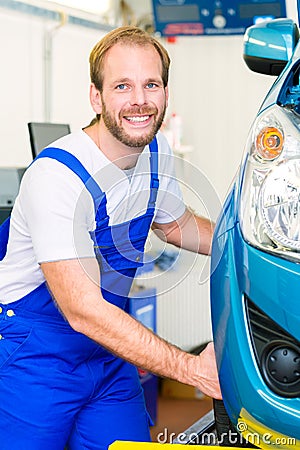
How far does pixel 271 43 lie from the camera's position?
1762mm

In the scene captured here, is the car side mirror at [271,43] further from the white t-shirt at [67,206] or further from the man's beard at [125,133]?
the white t-shirt at [67,206]

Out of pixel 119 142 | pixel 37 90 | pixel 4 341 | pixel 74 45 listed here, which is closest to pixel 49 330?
pixel 4 341

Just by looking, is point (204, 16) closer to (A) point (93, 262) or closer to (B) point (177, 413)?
(B) point (177, 413)

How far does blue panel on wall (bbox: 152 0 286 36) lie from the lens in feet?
14.6

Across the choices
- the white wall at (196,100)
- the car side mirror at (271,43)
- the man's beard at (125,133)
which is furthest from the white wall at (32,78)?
the car side mirror at (271,43)

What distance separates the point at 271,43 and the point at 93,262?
0.63 m

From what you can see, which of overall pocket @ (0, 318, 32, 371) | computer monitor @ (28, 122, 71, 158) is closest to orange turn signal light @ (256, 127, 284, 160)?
overall pocket @ (0, 318, 32, 371)

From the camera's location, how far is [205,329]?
16.3 feet

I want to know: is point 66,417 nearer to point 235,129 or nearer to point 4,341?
point 4,341

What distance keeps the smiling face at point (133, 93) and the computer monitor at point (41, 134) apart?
1161 mm

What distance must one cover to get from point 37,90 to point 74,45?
0.41m

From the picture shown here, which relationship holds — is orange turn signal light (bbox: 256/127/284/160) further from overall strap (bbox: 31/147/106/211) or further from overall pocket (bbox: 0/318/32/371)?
overall pocket (bbox: 0/318/32/371)

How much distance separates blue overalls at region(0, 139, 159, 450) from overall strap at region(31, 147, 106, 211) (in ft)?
0.12

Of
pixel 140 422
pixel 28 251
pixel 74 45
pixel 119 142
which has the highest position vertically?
pixel 74 45
